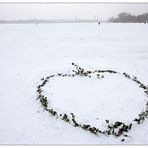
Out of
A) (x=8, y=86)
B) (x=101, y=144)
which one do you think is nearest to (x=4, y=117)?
(x=8, y=86)

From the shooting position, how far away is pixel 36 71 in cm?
1084

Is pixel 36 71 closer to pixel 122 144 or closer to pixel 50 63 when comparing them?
pixel 50 63

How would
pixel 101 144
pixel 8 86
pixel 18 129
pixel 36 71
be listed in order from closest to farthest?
pixel 101 144, pixel 18 129, pixel 8 86, pixel 36 71

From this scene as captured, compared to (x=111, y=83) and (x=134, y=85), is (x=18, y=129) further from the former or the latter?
(x=134, y=85)

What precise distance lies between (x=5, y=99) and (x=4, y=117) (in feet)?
3.98

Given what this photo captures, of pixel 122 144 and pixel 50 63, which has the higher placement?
pixel 50 63

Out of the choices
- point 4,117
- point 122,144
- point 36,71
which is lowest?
point 122,144

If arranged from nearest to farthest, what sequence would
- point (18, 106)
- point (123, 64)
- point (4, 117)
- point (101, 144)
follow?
1. point (101, 144)
2. point (4, 117)
3. point (18, 106)
4. point (123, 64)

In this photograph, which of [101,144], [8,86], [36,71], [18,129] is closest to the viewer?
[101,144]

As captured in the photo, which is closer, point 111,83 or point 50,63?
point 111,83

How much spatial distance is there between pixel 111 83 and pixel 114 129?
11.1 feet

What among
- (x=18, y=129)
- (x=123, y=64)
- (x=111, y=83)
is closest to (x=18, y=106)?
(x=18, y=129)

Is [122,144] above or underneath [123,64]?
underneath

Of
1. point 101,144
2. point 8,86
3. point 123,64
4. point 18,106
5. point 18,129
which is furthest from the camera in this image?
point 123,64
